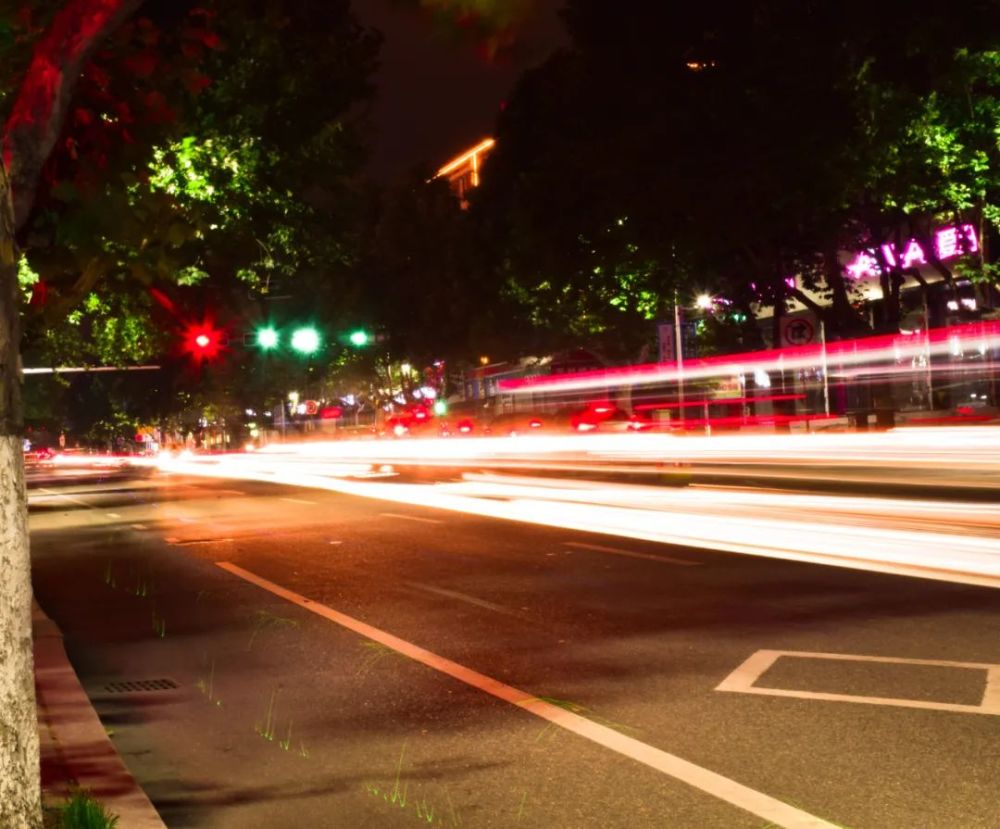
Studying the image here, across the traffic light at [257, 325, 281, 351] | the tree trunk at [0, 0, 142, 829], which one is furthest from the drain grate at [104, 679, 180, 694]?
the traffic light at [257, 325, 281, 351]

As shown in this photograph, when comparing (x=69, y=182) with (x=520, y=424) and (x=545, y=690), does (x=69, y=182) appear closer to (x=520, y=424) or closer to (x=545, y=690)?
(x=545, y=690)

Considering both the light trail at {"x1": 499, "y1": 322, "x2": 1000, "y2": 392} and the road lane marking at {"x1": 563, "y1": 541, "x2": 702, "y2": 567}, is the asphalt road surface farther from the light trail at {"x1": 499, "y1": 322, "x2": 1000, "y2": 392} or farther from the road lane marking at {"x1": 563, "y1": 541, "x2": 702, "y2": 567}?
the light trail at {"x1": 499, "y1": 322, "x2": 1000, "y2": 392}

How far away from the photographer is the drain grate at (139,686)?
29.8ft

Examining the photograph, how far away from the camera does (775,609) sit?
11.1 m

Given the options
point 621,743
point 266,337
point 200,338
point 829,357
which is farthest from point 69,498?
point 621,743

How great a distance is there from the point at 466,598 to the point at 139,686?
13.1 ft

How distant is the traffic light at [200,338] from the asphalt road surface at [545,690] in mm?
18795

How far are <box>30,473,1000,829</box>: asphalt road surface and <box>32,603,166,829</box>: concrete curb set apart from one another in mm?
232

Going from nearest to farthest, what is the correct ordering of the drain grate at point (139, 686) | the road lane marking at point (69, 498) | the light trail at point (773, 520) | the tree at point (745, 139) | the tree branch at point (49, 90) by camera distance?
1. the tree branch at point (49, 90)
2. the drain grate at point (139, 686)
3. the light trail at point (773, 520)
4. the road lane marking at point (69, 498)
5. the tree at point (745, 139)

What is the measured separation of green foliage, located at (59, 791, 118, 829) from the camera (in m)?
5.28

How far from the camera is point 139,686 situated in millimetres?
9203

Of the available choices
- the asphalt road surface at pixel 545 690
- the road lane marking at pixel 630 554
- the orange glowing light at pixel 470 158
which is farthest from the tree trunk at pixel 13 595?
the orange glowing light at pixel 470 158

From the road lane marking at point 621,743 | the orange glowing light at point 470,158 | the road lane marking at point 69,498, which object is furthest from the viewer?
the orange glowing light at point 470,158

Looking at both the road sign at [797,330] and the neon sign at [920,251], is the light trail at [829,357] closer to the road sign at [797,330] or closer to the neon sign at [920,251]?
the road sign at [797,330]
